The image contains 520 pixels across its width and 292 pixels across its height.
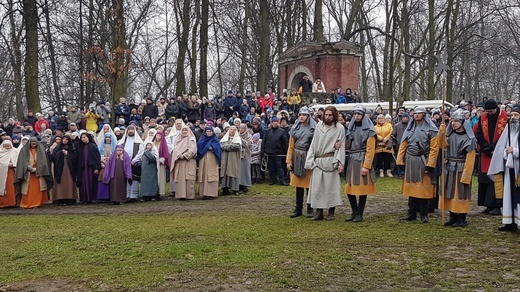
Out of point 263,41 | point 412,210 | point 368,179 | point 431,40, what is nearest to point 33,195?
point 368,179

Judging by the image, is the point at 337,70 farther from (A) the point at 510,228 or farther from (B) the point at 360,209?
(A) the point at 510,228

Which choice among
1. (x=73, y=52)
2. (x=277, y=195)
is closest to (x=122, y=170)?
(x=277, y=195)

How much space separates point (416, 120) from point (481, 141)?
1482 millimetres

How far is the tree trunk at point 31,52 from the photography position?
1800 cm

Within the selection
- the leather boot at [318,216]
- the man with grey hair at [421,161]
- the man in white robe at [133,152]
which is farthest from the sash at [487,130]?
the man in white robe at [133,152]

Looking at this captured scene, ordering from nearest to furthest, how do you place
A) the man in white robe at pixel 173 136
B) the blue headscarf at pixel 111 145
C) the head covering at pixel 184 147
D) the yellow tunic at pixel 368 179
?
1. the yellow tunic at pixel 368 179
2. the head covering at pixel 184 147
3. the blue headscarf at pixel 111 145
4. the man in white robe at pixel 173 136

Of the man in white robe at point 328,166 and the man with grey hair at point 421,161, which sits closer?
the man with grey hair at point 421,161

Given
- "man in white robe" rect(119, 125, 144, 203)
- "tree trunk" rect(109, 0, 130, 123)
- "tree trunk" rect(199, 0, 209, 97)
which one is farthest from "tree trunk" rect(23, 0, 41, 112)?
"tree trunk" rect(199, 0, 209, 97)

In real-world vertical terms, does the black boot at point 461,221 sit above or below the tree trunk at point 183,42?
below

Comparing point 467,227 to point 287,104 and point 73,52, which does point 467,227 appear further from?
point 73,52

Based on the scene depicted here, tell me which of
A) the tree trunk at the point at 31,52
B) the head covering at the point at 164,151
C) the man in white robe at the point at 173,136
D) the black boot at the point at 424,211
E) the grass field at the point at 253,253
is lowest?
the grass field at the point at 253,253

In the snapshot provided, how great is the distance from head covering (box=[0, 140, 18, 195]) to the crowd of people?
2cm

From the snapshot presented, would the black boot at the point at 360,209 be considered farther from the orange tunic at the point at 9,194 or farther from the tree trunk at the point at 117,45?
the tree trunk at the point at 117,45

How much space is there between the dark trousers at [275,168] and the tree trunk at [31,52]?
8.61m
